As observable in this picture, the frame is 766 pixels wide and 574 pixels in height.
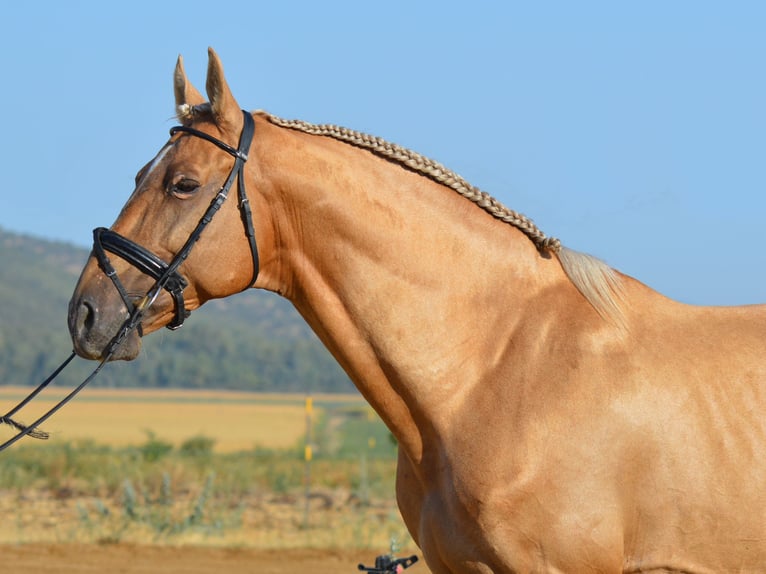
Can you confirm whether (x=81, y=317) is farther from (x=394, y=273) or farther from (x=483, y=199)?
(x=483, y=199)

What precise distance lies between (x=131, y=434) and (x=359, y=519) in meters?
22.9

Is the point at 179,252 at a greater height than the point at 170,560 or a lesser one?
greater

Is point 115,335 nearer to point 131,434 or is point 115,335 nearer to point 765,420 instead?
point 765,420

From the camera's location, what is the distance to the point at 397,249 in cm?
390

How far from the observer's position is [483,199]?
4051 mm

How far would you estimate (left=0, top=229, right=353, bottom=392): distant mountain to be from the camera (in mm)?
57062

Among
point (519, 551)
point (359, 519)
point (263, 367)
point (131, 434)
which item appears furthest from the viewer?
point (263, 367)

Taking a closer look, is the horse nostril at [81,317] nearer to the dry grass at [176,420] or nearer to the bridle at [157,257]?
the bridle at [157,257]

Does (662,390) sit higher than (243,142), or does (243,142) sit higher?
(243,142)

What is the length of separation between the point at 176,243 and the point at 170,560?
8455 mm

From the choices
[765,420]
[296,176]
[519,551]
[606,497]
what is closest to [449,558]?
Result: [519,551]

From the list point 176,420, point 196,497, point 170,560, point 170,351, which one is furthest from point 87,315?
point 170,351

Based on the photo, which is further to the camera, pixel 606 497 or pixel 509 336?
pixel 509 336

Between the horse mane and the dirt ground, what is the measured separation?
717 cm
